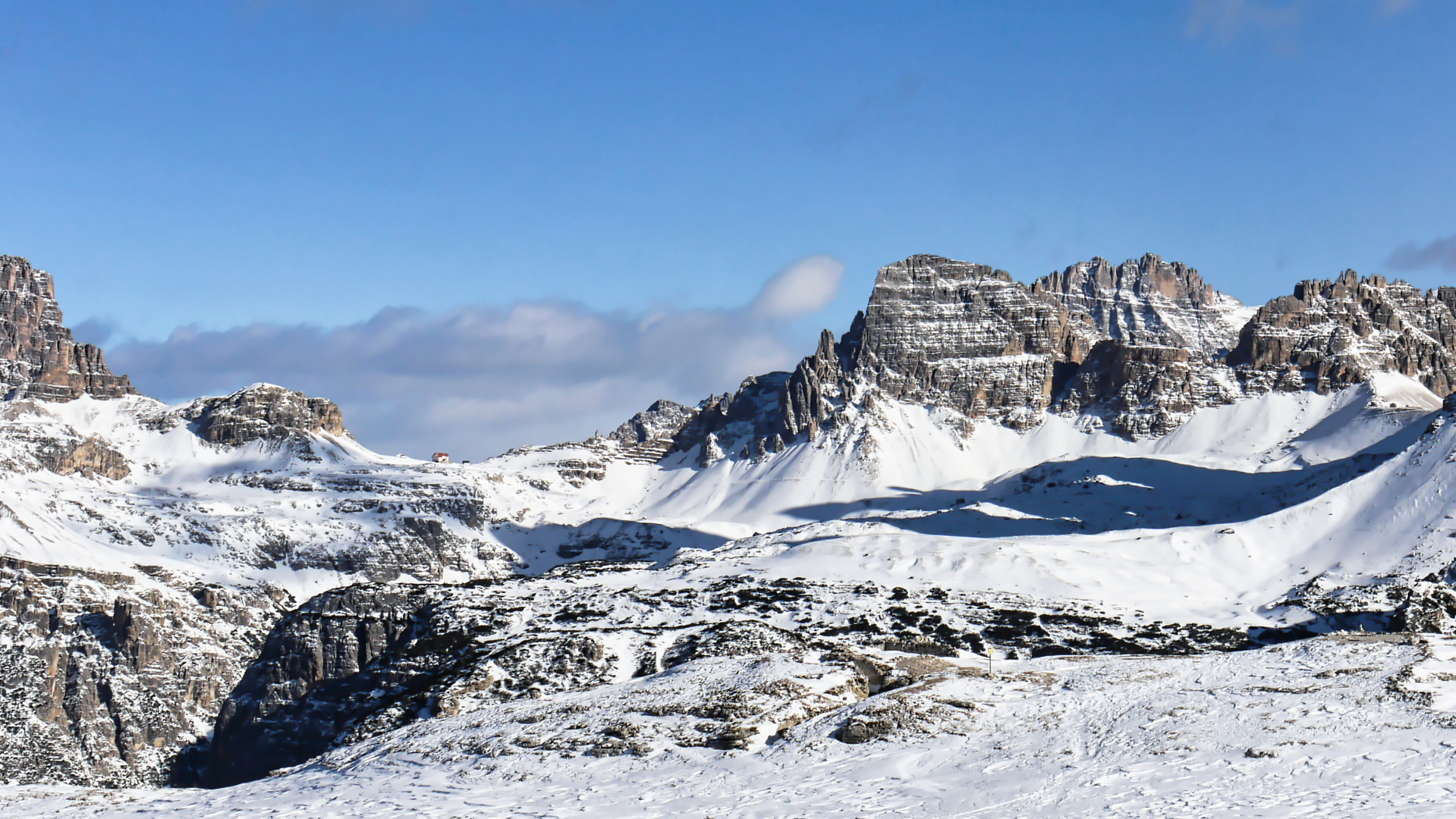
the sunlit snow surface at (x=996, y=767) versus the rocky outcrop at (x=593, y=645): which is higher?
the rocky outcrop at (x=593, y=645)

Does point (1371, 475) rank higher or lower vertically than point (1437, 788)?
Answer: higher

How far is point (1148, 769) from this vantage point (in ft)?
175

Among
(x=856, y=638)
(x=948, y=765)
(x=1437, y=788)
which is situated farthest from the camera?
(x=856, y=638)

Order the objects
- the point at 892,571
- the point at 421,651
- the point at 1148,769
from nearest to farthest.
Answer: the point at 1148,769 < the point at 421,651 < the point at 892,571

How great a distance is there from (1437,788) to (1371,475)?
5574 inches

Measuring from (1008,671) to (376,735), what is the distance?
3304 cm

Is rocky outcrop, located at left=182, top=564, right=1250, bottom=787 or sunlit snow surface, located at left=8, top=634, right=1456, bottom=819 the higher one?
rocky outcrop, located at left=182, top=564, right=1250, bottom=787

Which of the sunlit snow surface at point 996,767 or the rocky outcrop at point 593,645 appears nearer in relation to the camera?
the sunlit snow surface at point 996,767

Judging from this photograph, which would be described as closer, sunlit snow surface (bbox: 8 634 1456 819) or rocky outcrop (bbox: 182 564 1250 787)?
sunlit snow surface (bbox: 8 634 1456 819)

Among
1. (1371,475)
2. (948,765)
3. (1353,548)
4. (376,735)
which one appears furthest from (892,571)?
(948,765)

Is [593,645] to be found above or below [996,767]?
above

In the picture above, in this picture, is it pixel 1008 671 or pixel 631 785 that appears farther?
pixel 1008 671

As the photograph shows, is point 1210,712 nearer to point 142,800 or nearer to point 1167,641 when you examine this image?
point 142,800

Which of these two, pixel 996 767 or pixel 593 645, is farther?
pixel 593 645
